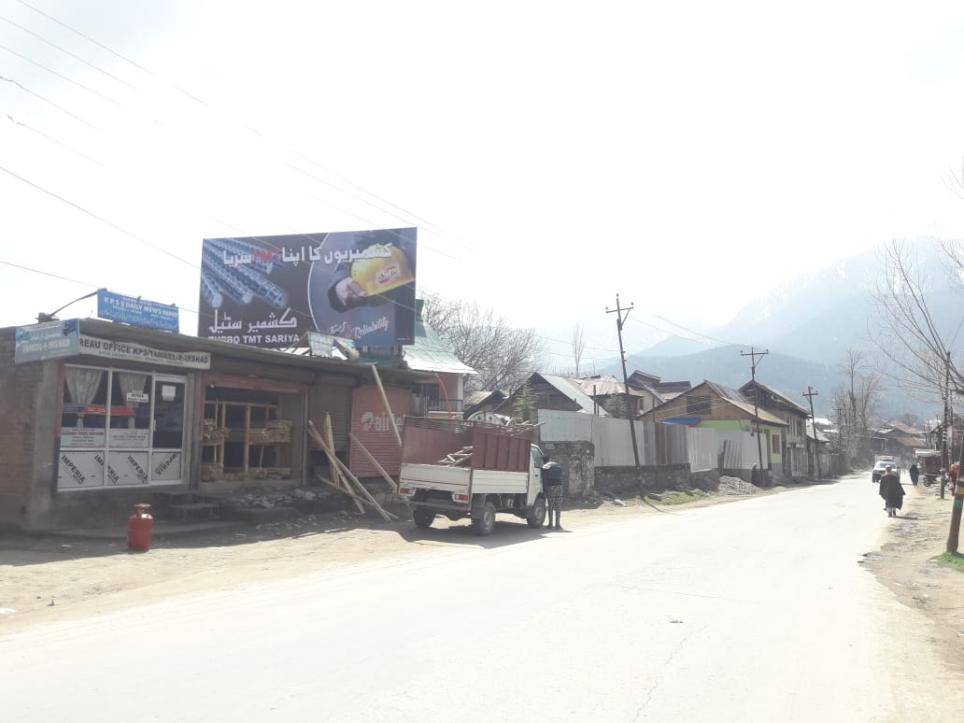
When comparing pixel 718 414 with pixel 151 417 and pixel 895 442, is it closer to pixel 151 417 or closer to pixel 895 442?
pixel 151 417

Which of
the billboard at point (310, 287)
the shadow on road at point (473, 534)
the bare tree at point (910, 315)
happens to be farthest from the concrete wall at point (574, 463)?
the bare tree at point (910, 315)

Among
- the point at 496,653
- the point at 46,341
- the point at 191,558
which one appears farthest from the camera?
the point at 46,341

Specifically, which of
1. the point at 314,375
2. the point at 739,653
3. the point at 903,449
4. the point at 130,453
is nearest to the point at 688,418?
the point at 314,375

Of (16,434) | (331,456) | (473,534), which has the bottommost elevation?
(473,534)

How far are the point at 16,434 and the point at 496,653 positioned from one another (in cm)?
1161

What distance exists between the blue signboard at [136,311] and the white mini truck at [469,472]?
569 cm

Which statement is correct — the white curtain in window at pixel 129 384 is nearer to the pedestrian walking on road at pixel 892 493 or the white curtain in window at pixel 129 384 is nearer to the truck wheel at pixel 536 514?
the truck wheel at pixel 536 514

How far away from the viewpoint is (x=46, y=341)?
44.0ft

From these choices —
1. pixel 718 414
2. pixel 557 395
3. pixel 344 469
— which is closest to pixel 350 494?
pixel 344 469

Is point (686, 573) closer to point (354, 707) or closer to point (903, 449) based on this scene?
Answer: point (354, 707)

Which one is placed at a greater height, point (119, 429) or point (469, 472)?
point (119, 429)

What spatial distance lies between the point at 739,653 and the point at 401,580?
195 inches

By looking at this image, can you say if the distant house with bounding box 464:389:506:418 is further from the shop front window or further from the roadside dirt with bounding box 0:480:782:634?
the shop front window

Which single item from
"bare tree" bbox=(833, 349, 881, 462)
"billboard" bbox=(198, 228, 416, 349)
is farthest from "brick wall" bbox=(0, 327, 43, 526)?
"bare tree" bbox=(833, 349, 881, 462)
